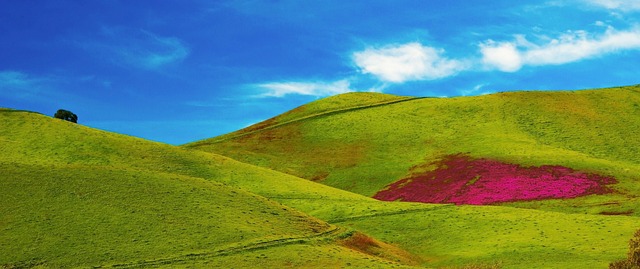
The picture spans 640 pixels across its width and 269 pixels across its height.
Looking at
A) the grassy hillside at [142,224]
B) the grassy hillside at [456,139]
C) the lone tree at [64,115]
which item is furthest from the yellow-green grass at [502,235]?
the lone tree at [64,115]

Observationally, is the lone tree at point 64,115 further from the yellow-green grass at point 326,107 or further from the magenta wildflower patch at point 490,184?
the magenta wildflower patch at point 490,184

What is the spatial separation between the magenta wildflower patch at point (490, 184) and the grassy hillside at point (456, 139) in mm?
1399

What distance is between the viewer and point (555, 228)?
57125mm

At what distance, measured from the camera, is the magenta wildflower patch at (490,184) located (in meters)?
79.9

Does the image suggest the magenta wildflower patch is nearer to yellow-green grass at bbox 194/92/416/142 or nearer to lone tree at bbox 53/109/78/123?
yellow-green grass at bbox 194/92/416/142

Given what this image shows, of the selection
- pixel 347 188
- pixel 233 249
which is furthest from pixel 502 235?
pixel 347 188

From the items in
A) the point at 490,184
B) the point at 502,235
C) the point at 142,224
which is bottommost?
the point at 142,224

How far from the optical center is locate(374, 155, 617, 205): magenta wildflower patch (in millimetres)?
79938

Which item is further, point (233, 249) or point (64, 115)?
point (64, 115)

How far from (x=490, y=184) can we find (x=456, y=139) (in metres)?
25.6

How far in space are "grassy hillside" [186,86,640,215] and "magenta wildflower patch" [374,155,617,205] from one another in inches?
55.1

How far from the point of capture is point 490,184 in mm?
85438

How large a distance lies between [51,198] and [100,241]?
26.9 feet

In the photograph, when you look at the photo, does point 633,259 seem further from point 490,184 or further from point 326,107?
point 326,107
